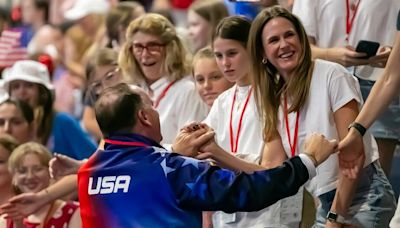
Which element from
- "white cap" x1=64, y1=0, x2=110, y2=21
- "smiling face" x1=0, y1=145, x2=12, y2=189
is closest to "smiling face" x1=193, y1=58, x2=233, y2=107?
"smiling face" x1=0, y1=145, x2=12, y2=189

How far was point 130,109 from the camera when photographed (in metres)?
6.36

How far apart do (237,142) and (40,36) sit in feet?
19.4

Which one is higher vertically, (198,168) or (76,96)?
(198,168)

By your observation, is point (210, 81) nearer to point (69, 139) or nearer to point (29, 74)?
point (69, 139)

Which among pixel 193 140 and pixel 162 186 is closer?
pixel 162 186

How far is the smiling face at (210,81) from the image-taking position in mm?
8141

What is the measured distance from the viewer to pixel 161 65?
27.7 feet

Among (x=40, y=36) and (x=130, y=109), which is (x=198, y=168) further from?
(x=40, y=36)

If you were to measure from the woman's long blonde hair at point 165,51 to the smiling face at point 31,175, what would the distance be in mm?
753

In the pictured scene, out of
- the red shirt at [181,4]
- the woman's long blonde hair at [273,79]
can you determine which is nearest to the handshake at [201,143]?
the woman's long blonde hair at [273,79]

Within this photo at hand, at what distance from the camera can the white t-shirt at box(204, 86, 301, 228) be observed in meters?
7.12

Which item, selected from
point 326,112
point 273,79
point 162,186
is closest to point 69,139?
point 273,79

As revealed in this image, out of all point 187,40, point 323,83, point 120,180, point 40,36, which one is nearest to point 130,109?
point 120,180

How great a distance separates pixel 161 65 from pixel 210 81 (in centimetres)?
42
